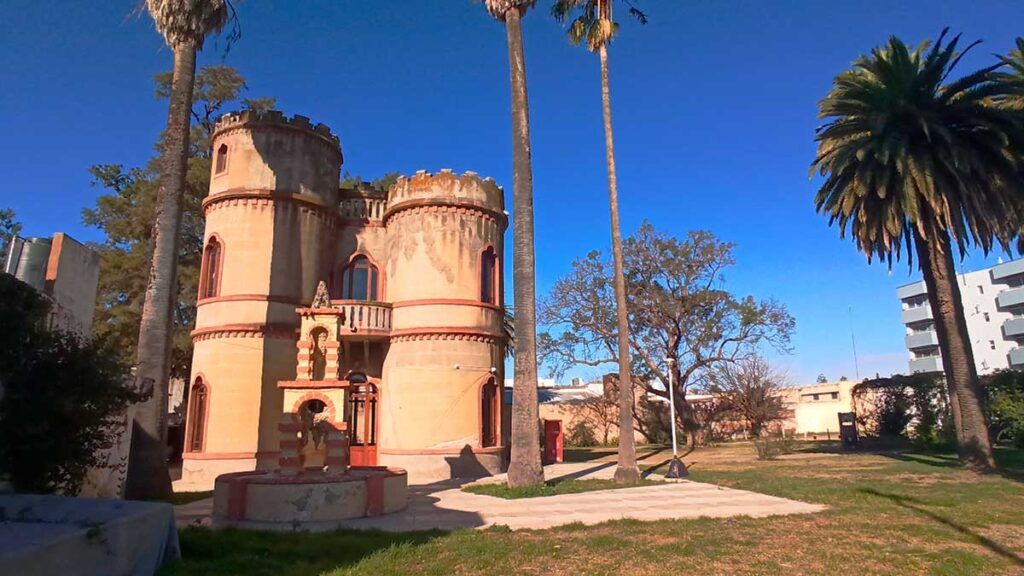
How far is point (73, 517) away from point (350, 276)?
56.4ft

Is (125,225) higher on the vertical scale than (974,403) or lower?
higher

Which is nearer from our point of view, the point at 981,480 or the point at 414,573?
the point at 414,573

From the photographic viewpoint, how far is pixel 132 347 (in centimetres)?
2883

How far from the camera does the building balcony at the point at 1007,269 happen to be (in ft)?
215

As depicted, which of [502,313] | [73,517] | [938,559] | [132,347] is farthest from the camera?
[132,347]

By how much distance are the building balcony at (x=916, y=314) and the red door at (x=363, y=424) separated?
78516 millimetres

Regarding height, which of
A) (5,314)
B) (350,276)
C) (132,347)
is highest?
(350,276)

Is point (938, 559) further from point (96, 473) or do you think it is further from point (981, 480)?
point (96, 473)

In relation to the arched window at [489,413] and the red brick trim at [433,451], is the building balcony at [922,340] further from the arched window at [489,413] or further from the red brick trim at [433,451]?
the red brick trim at [433,451]

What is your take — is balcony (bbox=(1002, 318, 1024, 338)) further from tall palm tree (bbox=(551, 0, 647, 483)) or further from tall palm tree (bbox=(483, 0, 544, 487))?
tall palm tree (bbox=(483, 0, 544, 487))

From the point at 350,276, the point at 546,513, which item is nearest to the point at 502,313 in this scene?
the point at 350,276

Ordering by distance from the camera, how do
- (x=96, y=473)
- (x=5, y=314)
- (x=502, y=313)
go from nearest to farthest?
1. (x=5, y=314)
2. (x=96, y=473)
3. (x=502, y=313)

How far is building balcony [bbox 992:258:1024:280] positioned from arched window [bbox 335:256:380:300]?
7136 cm

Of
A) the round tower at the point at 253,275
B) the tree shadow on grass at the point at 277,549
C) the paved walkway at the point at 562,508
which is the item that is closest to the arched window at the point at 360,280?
the round tower at the point at 253,275
